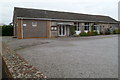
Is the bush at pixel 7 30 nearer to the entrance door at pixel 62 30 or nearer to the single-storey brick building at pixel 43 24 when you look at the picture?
the single-storey brick building at pixel 43 24

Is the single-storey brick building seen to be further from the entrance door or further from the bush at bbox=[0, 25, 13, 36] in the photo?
the bush at bbox=[0, 25, 13, 36]

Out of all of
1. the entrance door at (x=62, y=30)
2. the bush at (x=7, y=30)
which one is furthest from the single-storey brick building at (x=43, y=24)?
the bush at (x=7, y=30)

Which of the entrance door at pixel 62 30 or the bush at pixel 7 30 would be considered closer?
the entrance door at pixel 62 30

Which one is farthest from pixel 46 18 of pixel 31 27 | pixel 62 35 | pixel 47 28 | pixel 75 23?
pixel 75 23

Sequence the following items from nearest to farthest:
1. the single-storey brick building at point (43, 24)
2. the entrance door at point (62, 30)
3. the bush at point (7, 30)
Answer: the single-storey brick building at point (43, 24) < the entrance door at point (62, 30) < the bush at point (7, 30)

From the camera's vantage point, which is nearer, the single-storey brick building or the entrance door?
the single-storey brick building

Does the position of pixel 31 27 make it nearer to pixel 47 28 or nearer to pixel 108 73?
pixel 47 28

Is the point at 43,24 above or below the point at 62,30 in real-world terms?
above

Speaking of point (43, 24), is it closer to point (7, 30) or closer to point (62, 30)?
point (62, 30)

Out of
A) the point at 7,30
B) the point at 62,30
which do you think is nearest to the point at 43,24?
the point at 62,30

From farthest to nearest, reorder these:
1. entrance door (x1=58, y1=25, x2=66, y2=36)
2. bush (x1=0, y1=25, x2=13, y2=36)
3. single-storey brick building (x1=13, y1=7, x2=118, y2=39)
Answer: bush (x1=0, y1=25, x2=13, y2=36) < entrance door (x1=58, y1=25, x2=66, y2=36) < single-storey brick building (x1=13, y1=7, x2=118, y2=39)

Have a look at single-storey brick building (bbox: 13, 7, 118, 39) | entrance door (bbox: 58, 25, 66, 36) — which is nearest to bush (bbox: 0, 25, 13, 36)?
single-storey brick building (bbox: 13, 7, 118, 39)

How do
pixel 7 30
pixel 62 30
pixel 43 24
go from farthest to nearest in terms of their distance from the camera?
1. pixel 7 30
2. pixel 62 30
3. pixel 43 24

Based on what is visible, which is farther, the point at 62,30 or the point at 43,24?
the point at 62,30
